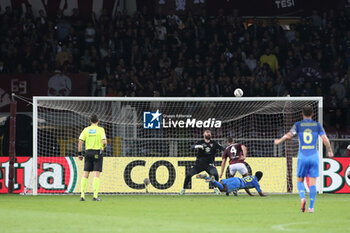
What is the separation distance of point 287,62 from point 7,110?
9923 millimetres

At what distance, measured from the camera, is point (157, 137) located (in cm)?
2177

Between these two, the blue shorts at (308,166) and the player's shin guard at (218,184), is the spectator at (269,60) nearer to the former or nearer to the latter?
the player's shin guard at (218,184)

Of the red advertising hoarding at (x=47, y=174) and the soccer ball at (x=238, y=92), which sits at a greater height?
the soccer ball at (x=238, y=92)

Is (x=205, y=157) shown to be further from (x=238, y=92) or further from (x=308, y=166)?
(x=308, y=166)

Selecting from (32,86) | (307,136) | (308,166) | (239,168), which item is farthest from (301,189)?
(32,86)

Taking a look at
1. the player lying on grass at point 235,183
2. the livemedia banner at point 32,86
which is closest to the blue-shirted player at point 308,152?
the player lying on grass at point 235,183

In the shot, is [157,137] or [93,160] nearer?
[93,160]

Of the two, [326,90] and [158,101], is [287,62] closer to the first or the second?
[326,90]

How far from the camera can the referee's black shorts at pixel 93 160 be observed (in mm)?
17812

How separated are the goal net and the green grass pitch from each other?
1.93m

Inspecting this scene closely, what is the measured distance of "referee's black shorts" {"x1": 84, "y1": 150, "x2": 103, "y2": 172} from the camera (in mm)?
17812

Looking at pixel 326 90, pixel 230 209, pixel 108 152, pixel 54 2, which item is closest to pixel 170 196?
pixel 108 152

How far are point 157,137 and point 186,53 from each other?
6.10 meters

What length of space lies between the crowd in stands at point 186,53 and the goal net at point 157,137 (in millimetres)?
2081
